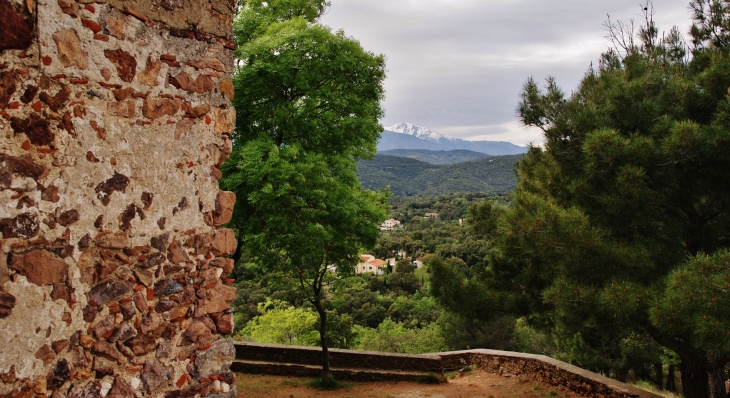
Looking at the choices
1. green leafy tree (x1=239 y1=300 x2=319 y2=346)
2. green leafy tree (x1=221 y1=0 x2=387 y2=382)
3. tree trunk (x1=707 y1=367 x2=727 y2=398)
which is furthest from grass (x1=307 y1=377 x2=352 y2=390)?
green leafy tree (x1=239 y1=300 x2=319 y2=346)

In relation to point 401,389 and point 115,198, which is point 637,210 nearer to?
point 401,389

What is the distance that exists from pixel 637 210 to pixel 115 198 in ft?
19.1

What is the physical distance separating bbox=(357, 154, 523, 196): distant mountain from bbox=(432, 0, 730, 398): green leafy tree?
9981cm

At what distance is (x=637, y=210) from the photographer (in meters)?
5.87

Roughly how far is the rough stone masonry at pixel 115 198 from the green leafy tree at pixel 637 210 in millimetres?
4272

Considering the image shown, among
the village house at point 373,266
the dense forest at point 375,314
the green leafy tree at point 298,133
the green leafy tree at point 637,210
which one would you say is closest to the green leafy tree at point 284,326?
the dense forest at point 375,314

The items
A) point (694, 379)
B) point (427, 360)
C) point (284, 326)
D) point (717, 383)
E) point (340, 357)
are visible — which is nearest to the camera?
point (694, 379)

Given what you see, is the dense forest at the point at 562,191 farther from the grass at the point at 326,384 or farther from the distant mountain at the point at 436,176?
the distant mountain at the point at 436,176

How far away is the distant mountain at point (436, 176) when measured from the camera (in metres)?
118

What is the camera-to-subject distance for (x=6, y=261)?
6.43 feet

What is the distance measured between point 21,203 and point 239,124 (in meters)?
5.02

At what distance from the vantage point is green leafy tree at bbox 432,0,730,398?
5129mm

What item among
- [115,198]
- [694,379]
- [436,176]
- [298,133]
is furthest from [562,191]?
[436,176]

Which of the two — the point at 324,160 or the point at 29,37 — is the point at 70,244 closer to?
the point at 29,37
